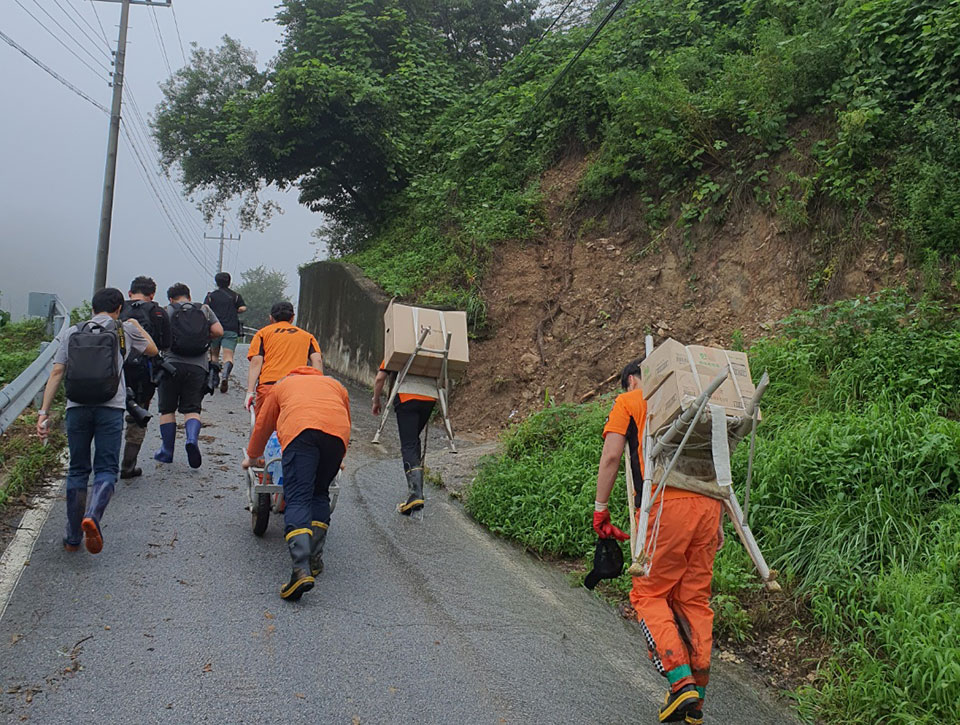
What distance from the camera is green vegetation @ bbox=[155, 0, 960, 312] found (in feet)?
33.0

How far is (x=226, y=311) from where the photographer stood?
1343 cm

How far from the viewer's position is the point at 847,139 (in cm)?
1022

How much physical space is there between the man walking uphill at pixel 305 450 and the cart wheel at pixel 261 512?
2.05ft

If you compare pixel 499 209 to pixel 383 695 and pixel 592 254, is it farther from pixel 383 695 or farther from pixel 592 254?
pixel 383 695

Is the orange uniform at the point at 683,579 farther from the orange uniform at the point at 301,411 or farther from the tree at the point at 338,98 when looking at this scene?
the tree at the point at 338,98

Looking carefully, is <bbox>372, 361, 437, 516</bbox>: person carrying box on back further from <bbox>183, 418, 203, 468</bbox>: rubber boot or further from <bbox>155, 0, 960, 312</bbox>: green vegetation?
<bbox>155, 0, 960, 312</bbox>: green vegetation

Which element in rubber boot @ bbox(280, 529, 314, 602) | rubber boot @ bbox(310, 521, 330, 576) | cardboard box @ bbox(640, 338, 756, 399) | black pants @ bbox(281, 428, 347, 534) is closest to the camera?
cardboard box @ bbox(640, 338, 756, 399)

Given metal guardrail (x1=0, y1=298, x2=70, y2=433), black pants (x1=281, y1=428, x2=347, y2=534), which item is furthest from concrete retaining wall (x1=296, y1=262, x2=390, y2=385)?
black pants (x1=281, y1=428, x2=347, y2=534)

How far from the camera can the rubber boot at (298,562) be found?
523 cm

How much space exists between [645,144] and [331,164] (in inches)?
458

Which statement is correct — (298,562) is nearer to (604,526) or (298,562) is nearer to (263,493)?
(263,493)

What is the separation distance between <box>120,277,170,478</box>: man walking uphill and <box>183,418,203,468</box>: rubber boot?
1.38ft

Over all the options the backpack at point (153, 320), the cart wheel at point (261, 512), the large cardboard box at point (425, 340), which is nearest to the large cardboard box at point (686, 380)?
the cart wheel at point (261, 512)

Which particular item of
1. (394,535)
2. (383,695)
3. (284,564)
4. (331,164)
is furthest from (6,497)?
(331,164)
